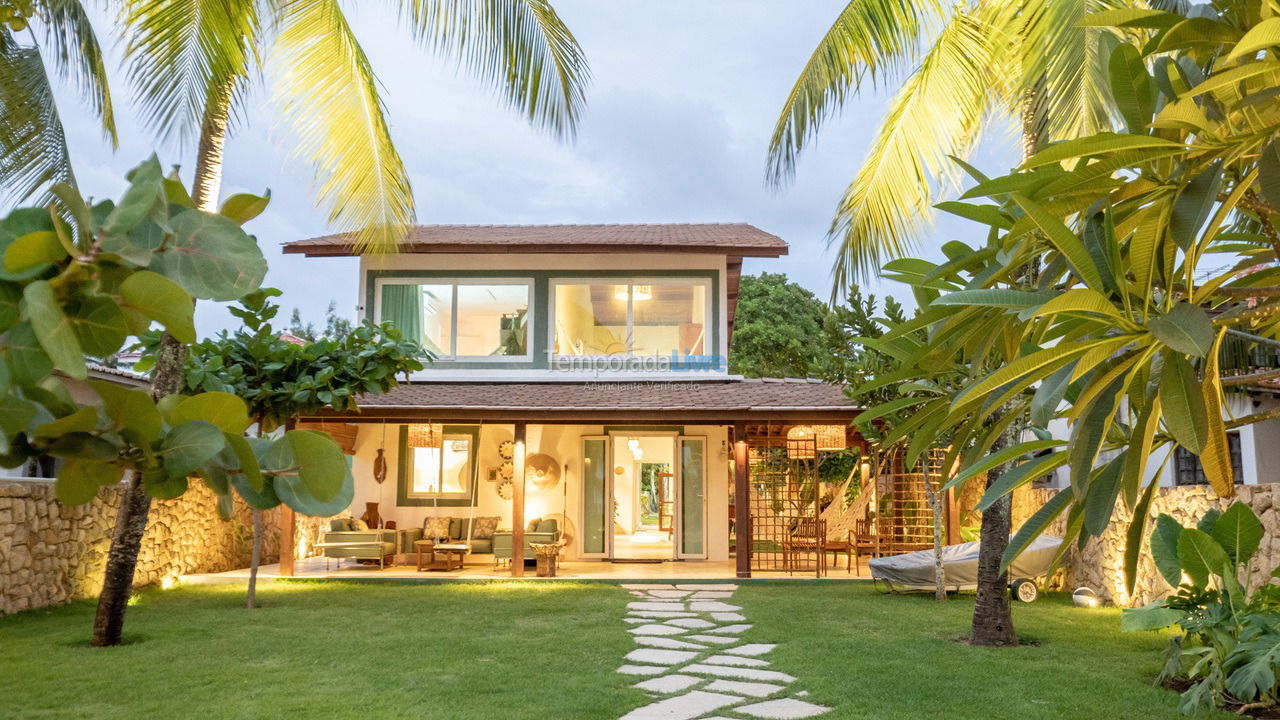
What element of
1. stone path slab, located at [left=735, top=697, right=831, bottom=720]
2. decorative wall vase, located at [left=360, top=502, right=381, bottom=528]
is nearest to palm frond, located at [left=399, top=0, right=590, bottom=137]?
stone path slab, located at [left=735, top=697, right=831, bottom=720]

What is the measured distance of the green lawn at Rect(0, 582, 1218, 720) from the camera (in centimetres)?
564

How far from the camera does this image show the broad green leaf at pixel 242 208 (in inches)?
23.8

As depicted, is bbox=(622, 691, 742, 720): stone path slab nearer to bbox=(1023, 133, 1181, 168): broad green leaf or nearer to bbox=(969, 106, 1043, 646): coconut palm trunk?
bbox=(969, 106, 1043, 646): coconut palm trunk

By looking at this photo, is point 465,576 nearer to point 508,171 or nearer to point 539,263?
point 539,263

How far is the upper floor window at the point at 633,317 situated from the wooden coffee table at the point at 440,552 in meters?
3.31

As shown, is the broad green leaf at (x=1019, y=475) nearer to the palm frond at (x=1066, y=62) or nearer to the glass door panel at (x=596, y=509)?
the palm frond at (x=1066, y=62)

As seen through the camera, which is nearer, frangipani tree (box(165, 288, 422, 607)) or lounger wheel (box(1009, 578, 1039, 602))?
frangipani tree (box(165, 288, 422, 607))

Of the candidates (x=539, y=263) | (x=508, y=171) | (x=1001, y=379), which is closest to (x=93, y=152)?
(x=508, y=171)

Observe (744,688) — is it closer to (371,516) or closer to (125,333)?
(125,333)

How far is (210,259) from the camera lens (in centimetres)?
54

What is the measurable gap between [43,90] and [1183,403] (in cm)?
772

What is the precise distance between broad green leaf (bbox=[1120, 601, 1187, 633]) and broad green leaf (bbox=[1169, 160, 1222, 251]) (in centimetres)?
459

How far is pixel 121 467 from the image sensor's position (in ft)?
1.99

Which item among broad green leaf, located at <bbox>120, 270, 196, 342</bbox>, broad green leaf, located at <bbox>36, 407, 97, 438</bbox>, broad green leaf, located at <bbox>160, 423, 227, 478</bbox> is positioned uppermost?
broad green leaf, located at <bbox>120, 270, 196, 342</bbox>
